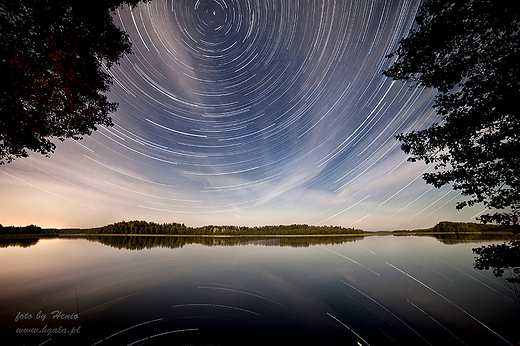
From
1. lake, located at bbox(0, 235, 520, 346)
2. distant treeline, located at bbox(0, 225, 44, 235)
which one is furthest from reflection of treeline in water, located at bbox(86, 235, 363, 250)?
distant treeline, located at bbox(0, 225, 44, 235)

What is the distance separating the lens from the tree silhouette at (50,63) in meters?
6.42

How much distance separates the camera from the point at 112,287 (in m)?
11.4

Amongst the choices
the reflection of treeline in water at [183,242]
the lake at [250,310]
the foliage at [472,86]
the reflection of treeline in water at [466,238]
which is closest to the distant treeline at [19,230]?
the reflection of treeline in water at [183,242]

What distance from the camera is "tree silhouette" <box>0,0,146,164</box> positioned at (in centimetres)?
642

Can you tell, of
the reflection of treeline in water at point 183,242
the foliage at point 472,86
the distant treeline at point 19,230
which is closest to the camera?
the foliage at point 472,86

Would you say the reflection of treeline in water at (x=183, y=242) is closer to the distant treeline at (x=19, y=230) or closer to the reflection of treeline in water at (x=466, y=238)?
the reflection of treeline in water at (x=466, y=238)

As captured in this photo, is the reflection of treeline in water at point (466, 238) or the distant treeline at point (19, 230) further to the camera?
the distant treeline at point (19, 230)

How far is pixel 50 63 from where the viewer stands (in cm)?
700

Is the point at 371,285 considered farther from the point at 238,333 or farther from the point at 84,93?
the point at 84,93

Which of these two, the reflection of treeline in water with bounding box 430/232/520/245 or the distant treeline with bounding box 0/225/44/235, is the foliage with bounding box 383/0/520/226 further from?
the distant treeline with bounding box 0/225/44/235

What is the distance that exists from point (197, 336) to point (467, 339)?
30.9 ft

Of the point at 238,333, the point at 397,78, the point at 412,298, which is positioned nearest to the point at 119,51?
the point at 397,78

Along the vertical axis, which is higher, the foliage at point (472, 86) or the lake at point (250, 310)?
the foliage at point (472, 86)

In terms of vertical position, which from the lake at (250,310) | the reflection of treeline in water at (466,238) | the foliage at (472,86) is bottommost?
the lake at (250,310)
